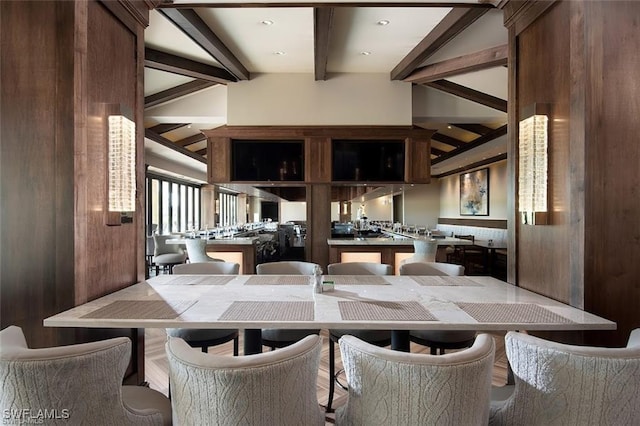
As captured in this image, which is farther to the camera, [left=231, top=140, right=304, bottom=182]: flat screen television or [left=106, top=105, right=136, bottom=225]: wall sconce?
[left=231, top=140, right=304, bottom=182]: flat screen television

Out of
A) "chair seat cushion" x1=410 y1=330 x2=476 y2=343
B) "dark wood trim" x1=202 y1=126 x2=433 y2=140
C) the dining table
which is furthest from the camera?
"dark wood trim" x1=202 y1=126 x2=433 y2=140

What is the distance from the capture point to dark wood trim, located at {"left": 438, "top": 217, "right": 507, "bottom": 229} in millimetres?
8258

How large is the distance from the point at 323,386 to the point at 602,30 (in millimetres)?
2803

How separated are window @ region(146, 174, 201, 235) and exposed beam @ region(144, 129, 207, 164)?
1.46m

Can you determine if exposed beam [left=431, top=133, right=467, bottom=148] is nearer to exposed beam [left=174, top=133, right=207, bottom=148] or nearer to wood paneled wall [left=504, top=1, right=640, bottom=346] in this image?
exposed beam [left=174, top=133, right=207, bottom=148]

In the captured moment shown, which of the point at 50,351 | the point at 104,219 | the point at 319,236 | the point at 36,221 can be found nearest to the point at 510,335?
the point at 50,351

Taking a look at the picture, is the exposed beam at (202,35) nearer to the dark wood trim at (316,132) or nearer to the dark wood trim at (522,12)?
the dark wood trim at (316,132)

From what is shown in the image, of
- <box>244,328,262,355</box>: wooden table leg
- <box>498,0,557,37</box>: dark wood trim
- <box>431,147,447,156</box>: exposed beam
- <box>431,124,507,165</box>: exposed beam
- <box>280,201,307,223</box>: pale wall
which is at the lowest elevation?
<box>244,328,262,355</box>: wooden table leg

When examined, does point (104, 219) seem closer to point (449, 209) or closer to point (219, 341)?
point (219, 341)

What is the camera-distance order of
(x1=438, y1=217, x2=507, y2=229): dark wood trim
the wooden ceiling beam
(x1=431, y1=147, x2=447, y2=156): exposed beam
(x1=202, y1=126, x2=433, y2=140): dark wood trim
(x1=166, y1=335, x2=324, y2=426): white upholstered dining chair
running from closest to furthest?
(x1=166, y1=335, x2=324, y2=426): white upholstered dining chair, the wooden ceiling beam, (x1=202, y1=126, x2=433, y2=140): dark wood trim, (x1=438, y1=217, x2=507, y2=229): dark wood trim, (x1=431, y1=147, x2=447, y2=156): exposed beam

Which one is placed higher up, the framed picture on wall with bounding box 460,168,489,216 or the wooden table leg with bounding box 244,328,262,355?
the framed picture on wall with bounding box 460,168,489,216

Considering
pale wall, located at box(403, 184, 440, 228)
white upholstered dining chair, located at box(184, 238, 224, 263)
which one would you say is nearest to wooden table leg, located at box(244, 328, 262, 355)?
white upholstered dining chair, located at box(184, 238, 224, 263)

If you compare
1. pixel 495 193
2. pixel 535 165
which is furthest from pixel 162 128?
pixel 495 193

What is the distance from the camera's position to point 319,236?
16.6 feet
